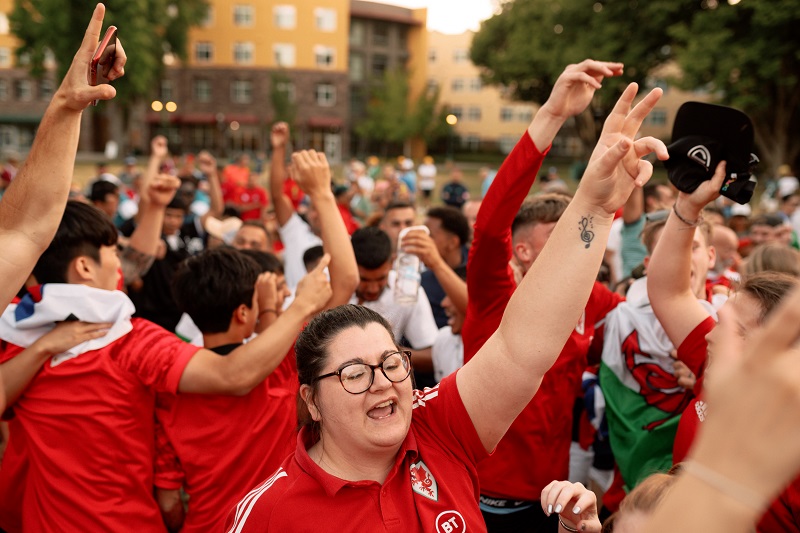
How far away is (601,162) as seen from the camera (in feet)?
5.49

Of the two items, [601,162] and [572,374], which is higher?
[601,162]

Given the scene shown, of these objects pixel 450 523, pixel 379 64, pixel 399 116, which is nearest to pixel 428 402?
pixel 450 523

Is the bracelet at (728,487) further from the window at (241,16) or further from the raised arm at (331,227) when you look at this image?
the window at (241,16)

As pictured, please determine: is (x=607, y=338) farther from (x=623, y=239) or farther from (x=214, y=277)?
(x=623, y=239)

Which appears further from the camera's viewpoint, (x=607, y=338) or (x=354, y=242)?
(x=354, y=242)

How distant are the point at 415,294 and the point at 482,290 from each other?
1248mm

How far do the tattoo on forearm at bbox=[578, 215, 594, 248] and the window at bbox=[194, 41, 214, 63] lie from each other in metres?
53.1

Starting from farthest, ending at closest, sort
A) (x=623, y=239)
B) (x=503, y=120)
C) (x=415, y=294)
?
1. (x=503, y=120)
2. (x=623, y=239)
3. (x=415, y=294)

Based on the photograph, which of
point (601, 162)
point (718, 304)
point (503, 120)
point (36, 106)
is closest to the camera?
point (601, 162)

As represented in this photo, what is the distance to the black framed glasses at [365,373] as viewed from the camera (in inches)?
70.3

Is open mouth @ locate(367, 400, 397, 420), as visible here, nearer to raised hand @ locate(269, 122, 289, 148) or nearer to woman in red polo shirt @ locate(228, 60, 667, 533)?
woman in red polo shirt @ locate(228, 60, 667, 533)

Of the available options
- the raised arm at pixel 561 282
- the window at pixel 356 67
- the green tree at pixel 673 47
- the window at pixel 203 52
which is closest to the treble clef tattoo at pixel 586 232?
the raised arm at pixel 561 282

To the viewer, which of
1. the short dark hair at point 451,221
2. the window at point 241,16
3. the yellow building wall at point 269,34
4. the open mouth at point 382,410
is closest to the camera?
the open mouth at point 382,410

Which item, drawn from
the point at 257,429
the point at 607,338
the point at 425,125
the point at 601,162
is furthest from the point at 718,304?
the point at 425,125
